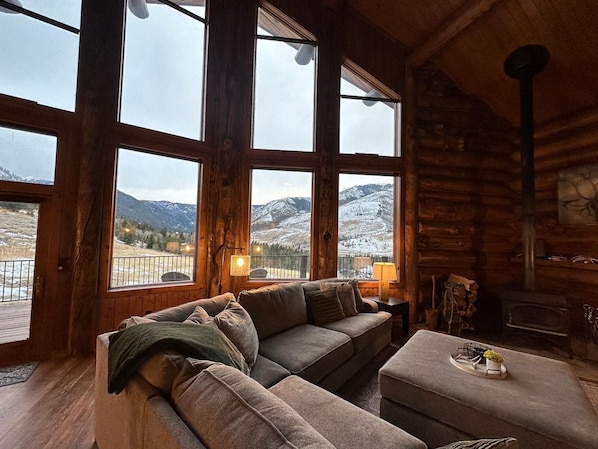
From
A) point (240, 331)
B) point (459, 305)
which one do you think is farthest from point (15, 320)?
point (459, 305)

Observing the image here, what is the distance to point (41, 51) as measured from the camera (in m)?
3.22

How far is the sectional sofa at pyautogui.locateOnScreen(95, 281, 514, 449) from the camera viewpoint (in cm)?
92

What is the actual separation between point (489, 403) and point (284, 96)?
4.75m

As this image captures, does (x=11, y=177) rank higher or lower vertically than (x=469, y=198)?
lower

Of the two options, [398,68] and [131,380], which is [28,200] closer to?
[131,380]

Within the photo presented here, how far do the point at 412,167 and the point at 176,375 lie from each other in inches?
182

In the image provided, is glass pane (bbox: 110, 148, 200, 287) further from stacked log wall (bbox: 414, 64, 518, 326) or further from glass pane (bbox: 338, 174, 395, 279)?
stacked log wall (bbox: 414, 64, 518, 326)

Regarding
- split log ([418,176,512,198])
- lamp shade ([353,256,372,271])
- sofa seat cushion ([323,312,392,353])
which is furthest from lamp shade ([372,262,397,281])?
split log ([418,176,512,198])

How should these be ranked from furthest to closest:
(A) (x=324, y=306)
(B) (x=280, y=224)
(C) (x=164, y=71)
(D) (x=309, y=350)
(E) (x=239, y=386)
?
(B) (x=280, y=224) → (C) (x=164, y=71) → (A) (x=324, y=306) → (D) (x=309, y=350) → (E) (x=239, y=386)

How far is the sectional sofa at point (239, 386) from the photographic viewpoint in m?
0.92

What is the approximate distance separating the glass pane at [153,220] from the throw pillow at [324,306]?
6.61 feet

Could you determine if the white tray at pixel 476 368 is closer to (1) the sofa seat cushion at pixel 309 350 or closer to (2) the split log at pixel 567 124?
(1) the sofa seat cushion at pixel 309 350

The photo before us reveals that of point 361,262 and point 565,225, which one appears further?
point 361,262

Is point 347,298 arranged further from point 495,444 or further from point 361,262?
point 495,444
